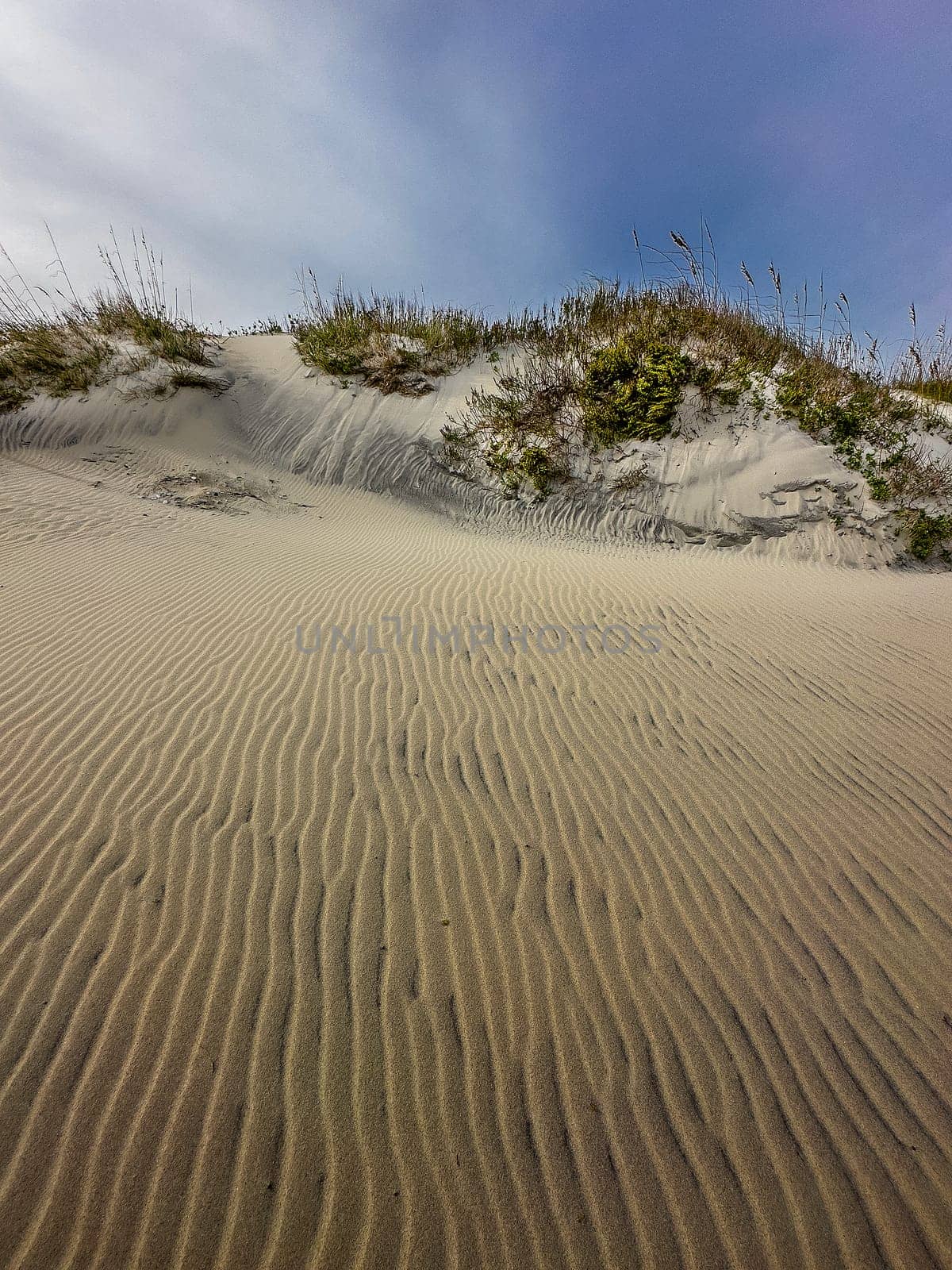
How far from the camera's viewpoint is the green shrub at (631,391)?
10.1m

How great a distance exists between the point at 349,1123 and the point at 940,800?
379cm

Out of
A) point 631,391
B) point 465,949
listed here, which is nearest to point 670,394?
point 631,391

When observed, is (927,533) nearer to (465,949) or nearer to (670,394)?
(670,394)

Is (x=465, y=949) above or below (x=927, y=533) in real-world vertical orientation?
below

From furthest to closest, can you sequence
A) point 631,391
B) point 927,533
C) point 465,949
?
point 631,391 < point 927,533 < point 465,949

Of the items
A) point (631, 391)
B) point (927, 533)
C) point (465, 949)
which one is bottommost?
point (465, 949)

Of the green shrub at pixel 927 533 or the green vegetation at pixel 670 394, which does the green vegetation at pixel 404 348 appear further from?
the green shrub at pixel 927 533

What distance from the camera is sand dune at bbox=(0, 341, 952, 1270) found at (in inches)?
62.5

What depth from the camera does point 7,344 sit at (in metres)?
11.9

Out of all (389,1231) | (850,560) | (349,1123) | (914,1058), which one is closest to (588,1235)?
(389,1231)

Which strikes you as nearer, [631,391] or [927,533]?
[927,533]

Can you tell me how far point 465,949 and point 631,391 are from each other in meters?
10.7

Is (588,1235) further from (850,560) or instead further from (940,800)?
(850,560)

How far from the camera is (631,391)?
10227 millimetres
